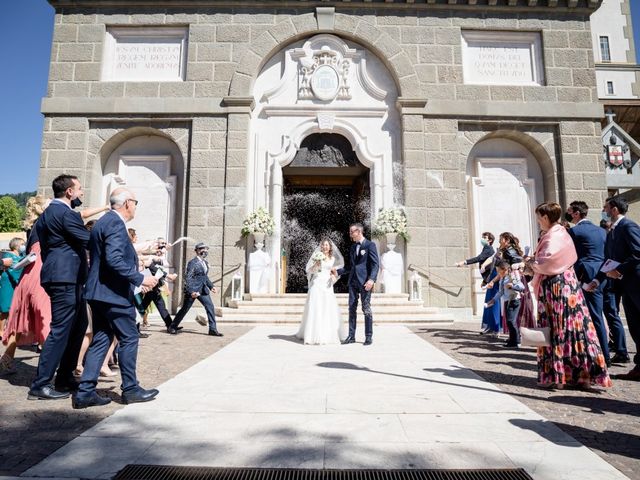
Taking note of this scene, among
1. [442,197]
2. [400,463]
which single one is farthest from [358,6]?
[400,463]

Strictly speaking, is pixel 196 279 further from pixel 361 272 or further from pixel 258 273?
pixel 361 272

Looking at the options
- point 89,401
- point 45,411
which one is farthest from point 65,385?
point 89,401

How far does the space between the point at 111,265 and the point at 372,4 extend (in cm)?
1256

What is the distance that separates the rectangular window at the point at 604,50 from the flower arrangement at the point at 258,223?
1426 inches

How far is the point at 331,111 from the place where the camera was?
12.7 metres

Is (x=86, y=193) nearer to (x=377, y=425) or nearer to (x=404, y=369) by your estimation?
(x=404, y=369)

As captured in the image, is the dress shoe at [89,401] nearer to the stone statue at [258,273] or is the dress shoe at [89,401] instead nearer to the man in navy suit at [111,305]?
the man in navy suit at [111,305]

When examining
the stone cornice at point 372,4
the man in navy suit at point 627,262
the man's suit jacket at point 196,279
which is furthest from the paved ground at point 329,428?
the stone cornice at point 372,4

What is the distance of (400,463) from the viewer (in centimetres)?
239

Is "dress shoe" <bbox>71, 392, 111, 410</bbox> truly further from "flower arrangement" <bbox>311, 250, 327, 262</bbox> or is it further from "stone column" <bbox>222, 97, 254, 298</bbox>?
"stone column" <bbox>222, 97, 254, 298</bbox>

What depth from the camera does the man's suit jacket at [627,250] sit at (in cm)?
477

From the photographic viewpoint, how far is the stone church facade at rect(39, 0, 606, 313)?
1196 cm

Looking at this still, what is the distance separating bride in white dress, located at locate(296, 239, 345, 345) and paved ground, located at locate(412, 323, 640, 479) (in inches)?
76.4

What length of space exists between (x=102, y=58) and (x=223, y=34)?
3.87 m
